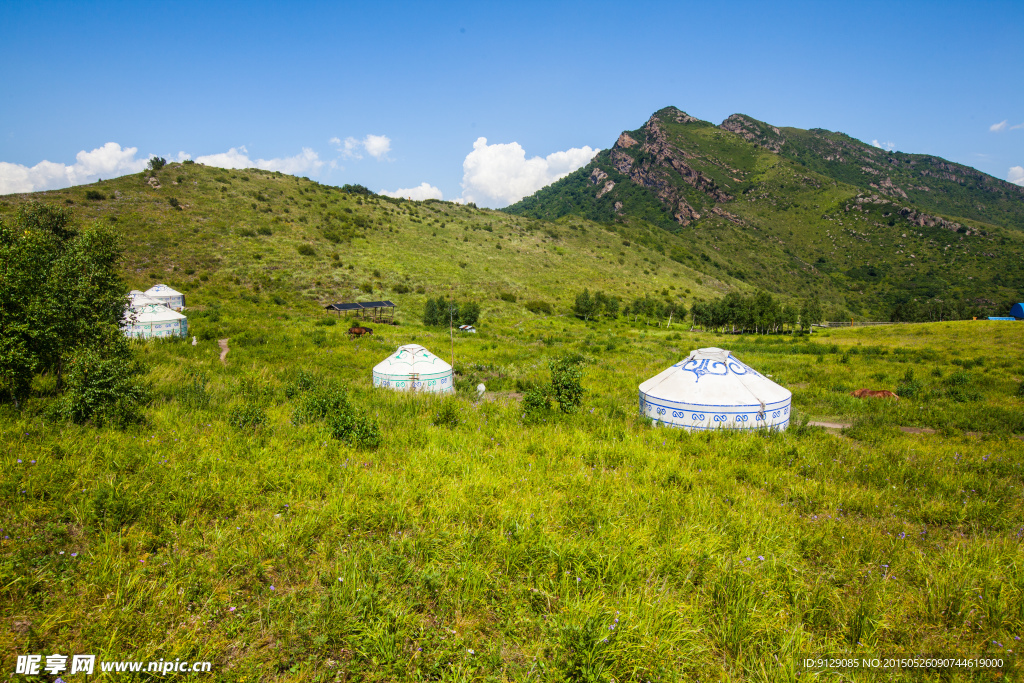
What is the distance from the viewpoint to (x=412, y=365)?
1502 cm

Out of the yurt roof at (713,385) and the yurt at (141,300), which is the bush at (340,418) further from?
the yurt at (141,300)

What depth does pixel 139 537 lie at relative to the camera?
409 centimetres

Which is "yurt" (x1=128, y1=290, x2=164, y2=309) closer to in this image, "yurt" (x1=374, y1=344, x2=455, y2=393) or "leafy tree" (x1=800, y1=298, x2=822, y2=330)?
"yurt" (x1=374, y1=344, x2=455, y2=393)

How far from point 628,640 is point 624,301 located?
60.5 meters

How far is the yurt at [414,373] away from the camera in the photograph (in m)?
14.5

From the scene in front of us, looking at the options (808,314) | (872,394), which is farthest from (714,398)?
(808,314)

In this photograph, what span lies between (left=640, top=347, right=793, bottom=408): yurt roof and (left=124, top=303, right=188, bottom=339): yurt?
25.5 metres

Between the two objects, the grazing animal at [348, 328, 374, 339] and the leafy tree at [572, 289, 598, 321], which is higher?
the leafy tree at [572, 289, 598, 321]

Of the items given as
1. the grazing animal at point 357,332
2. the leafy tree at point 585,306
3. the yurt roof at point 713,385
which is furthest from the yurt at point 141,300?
the leafy tree at point 585,306

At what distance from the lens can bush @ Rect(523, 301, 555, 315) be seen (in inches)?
1986

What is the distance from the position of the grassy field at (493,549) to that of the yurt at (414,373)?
215 inches

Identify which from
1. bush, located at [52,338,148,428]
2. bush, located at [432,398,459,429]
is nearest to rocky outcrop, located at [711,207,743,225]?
bush, located at [432,398,459,429]

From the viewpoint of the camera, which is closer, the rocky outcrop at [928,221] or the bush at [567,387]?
the bush at [567,387]

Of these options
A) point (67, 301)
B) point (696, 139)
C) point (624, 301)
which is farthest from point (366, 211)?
point (696, 139)
